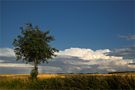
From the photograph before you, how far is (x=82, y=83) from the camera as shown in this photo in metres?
32.2

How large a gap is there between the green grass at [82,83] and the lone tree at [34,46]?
25847 millimetres

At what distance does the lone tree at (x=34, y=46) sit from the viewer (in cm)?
6175

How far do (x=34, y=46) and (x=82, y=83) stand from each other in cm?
3023

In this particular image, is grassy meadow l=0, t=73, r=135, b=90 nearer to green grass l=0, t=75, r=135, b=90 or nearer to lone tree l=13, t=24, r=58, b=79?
green grass l=0, t=75, r=135, b=90

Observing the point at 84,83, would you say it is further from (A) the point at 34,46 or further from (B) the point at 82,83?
(A) the point at 34,46

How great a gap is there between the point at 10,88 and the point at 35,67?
86.3 ft

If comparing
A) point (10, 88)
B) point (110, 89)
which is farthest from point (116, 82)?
point (10, 88)

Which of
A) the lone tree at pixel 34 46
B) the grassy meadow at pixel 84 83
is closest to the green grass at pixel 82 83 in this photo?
the grassy meadow at pixel 84 83

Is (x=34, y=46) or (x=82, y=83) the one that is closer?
(x=82, y=83)

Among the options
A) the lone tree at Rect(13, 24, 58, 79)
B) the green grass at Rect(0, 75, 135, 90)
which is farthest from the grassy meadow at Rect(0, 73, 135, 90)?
the lone tree at Rect(13, 24, 58, 79)

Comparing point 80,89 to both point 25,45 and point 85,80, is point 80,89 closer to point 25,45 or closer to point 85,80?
point 85,80

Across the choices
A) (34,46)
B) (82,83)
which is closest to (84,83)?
(82,83)

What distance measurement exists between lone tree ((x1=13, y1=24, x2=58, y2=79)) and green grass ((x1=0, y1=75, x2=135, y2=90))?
25.8 m

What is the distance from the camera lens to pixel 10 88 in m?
34.7
